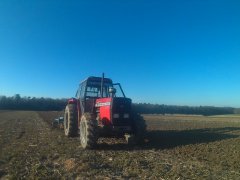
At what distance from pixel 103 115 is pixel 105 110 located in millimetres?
279

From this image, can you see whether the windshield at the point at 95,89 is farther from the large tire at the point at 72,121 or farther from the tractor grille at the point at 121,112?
the tractor grille at the point at 121,112

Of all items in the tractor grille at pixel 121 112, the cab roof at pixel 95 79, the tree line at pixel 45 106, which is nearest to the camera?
the tractor grille at pixel 121 112

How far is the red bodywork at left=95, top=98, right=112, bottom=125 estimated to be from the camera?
1299 cm

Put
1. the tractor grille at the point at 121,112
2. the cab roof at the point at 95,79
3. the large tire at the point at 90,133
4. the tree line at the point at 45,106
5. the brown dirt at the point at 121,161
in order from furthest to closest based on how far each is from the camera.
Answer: the tree line at the point at 45,106
the cab roof at the point at 95,79
the tractor grille at the point at 121,112
the large tire at the point at 90,133
the brown dirt at the point at 121,161

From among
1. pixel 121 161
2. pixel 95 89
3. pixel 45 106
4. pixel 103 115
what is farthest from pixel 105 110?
pixel 45 106

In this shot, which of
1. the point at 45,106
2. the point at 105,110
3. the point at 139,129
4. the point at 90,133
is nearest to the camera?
the point at 90,133

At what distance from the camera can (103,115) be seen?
1344cm

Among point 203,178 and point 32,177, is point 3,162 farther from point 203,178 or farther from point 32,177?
point 203,178

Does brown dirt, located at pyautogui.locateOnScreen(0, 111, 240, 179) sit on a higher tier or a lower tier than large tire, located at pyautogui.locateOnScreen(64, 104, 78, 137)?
lower

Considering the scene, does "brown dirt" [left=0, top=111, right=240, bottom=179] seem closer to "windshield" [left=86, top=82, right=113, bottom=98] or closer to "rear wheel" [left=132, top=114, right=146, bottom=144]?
"rear wheel" [left=132, top=114, right=146, bottom=144]

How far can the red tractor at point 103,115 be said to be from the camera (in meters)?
12.2

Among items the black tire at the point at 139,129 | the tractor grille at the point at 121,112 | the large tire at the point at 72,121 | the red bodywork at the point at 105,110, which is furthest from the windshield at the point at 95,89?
the black tire at the point at 139,129

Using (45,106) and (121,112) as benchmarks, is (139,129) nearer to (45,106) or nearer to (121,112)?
(121,112)

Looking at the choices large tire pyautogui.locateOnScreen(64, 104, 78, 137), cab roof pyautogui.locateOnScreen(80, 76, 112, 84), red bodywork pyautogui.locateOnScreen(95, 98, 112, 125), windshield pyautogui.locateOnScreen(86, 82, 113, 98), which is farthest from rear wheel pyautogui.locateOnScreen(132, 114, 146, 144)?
large tire pyautogui.locateOnScreen(64, 104, 78, 137)
